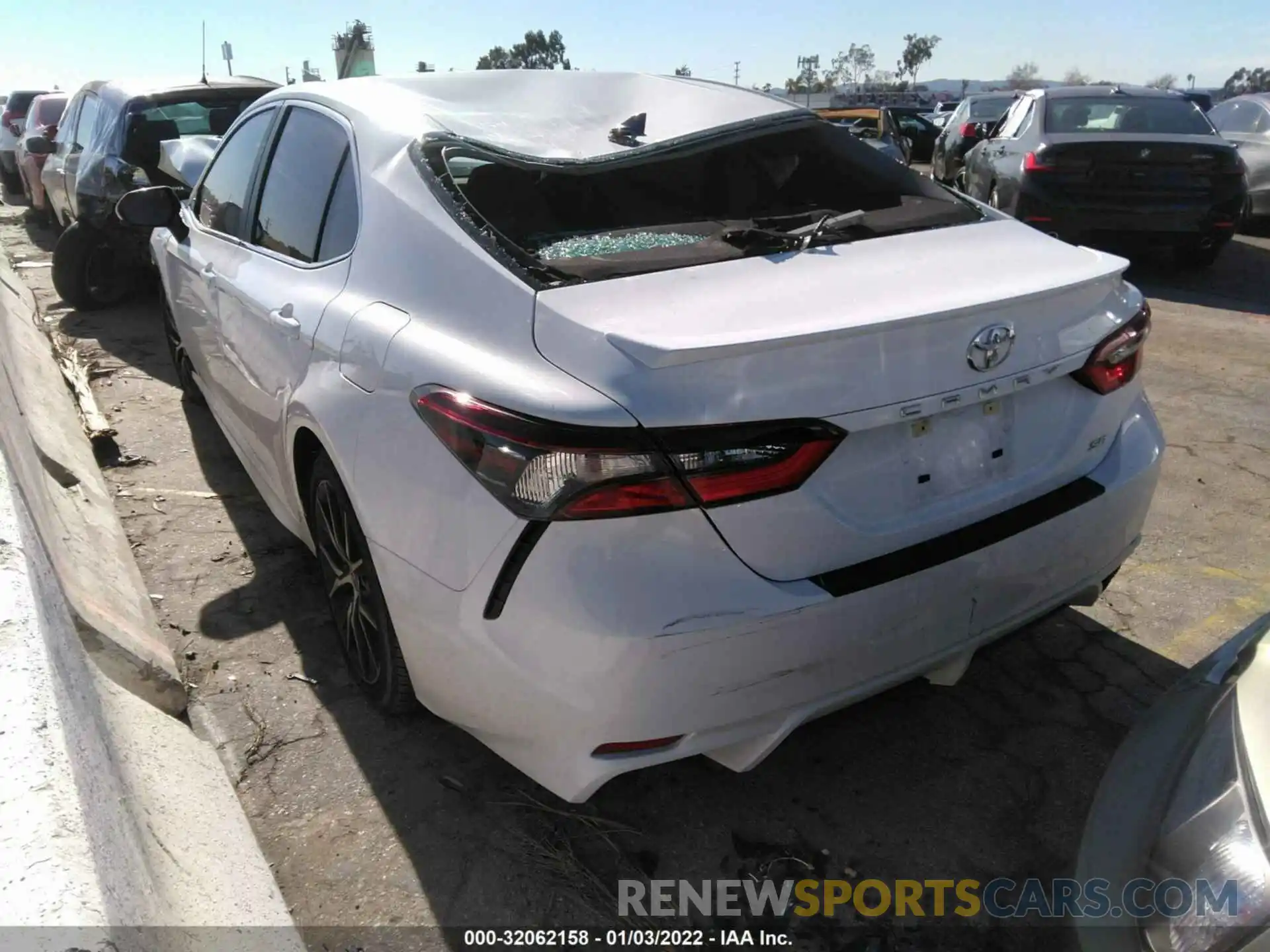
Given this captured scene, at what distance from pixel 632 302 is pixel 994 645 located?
3.99ft

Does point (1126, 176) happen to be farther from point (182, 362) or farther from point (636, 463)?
point (636, 463)

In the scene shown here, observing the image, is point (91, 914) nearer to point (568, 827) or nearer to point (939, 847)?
point (568, 827)

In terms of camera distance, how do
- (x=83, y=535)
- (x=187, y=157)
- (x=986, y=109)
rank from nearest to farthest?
(x=83, y=535)
(x=187, y=157)
(x=986, y=109)

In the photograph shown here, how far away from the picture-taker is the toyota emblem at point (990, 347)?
207 centimetres

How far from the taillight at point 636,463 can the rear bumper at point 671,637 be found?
52mm

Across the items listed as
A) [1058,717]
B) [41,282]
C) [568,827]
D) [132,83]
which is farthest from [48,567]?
[41,282]

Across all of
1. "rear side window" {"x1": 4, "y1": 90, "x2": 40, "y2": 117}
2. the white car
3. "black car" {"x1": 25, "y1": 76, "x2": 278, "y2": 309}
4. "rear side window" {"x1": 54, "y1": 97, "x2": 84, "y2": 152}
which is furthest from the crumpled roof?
"rear side window" {"x1": 4, "y1": 90, "x2": 40, "y2": 117}

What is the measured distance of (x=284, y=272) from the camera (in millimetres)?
3031

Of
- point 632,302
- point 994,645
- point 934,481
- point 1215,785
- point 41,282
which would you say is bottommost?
point 41,282

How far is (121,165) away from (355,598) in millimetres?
6086

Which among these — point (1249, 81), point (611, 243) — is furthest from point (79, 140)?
point (1249, 81)

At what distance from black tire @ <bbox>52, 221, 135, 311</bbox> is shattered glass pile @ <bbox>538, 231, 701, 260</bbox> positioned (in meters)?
6.70

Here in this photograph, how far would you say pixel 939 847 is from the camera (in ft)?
7.76

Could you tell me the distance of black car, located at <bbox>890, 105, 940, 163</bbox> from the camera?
2100cm
